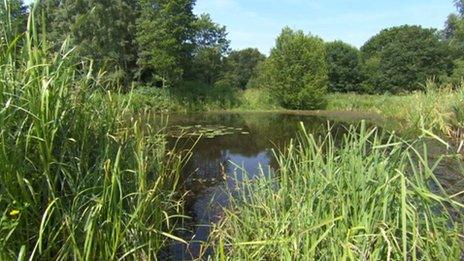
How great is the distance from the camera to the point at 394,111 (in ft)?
66.0

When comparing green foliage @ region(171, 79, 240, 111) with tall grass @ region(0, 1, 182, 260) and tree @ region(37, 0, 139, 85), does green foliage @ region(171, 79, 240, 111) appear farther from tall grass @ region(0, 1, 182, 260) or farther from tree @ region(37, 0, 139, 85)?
tall grass @ region(0, 1, 182, 260)

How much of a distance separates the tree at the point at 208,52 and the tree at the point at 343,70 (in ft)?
30.8

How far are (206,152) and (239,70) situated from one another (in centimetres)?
3808

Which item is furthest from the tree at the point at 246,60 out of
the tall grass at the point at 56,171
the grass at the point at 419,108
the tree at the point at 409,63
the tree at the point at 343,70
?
the tall grass at the point at 56,171

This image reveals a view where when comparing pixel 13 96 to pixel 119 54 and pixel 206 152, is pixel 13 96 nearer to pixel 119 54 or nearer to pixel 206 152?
pixel 206 152

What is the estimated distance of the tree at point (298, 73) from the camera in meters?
28.0

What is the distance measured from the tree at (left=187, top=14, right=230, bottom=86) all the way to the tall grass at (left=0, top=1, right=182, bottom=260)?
1068 inches

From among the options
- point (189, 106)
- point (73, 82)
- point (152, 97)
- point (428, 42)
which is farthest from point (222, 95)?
point (73, 82)

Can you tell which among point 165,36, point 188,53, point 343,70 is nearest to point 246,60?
point 343,70

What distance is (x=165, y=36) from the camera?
25719 millimetres

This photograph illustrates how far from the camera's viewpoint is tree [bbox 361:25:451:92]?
120 feet

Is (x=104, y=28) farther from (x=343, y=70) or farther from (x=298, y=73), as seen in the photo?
(x=343, y=70)

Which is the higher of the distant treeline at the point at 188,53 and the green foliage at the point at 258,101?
the distant treeline at the point at 188,53

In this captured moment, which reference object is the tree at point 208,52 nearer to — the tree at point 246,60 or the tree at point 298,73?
the tree at point 298,73
